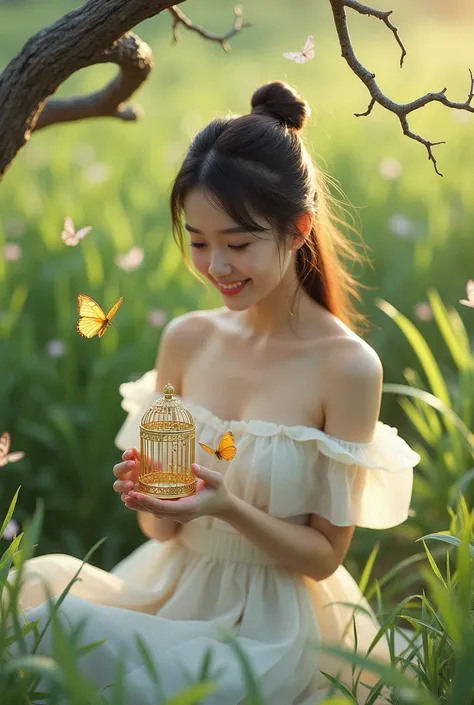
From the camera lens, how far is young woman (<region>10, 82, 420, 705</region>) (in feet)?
5.59

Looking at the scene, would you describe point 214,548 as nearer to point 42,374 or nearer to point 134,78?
point 134,78

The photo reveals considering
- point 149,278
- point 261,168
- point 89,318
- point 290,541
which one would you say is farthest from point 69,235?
point 149,278

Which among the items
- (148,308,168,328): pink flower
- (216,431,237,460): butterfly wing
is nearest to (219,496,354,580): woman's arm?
(216,431,237,460): butterfly wing

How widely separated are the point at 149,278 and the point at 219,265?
1612 millimetres

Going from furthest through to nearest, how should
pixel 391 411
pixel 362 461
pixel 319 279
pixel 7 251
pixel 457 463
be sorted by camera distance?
pixel 391 411 < pixel 7 251 < pixel 457 463 < pixel 319 279 < pixel 362 461

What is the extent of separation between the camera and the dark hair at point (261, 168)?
5.66 ft

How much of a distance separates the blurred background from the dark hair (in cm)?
10

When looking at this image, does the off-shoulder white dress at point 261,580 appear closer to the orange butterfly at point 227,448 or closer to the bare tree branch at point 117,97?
the orange butterfly at point 227,448

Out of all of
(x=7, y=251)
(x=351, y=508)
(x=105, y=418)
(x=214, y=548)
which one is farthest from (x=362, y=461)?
(x=7, y=251)

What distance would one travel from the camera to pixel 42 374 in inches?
117

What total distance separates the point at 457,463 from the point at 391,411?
40.7 inches

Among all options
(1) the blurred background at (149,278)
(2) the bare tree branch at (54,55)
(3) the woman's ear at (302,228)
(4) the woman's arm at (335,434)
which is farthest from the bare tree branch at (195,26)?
(4) the woman's arm at (335,434)

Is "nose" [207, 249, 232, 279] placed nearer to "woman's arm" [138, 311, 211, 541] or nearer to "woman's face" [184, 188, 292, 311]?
"woman's face" [184, 188, 292, 311]

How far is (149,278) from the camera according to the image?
3299 millimetres
